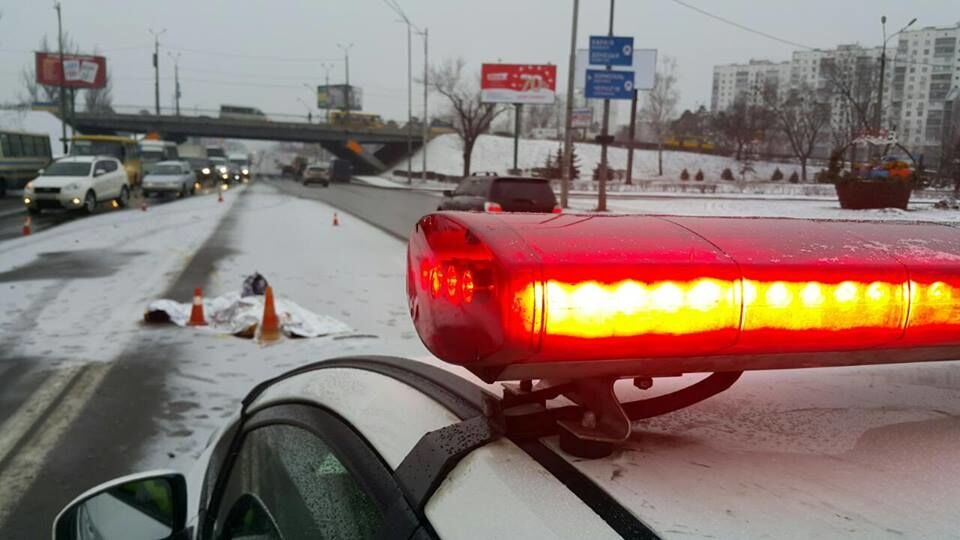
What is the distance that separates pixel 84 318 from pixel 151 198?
1103 inches

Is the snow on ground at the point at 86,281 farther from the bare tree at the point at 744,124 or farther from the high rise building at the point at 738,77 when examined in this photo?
the high rise building at the point at 738,77

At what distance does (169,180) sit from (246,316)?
2773 centimetres

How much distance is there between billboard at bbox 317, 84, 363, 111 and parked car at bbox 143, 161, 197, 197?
7375 cm

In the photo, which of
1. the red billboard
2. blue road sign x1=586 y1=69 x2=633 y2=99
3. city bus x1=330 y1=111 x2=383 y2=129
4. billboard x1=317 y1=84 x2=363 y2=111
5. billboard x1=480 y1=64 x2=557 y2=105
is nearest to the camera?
blue road sign x1=586 y1=69 x2=633 y2=99

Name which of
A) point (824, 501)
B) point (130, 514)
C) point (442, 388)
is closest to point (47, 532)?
point (130, 514)

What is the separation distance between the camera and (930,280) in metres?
1.13

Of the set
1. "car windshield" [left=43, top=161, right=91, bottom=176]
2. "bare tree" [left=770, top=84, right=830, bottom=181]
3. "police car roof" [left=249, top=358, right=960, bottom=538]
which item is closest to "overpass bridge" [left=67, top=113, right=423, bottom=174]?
"bare tree" [left=770, top=84, right=830, bottom=181]

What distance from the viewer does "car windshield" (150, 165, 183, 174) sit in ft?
112

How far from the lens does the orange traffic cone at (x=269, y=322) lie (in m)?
7.72

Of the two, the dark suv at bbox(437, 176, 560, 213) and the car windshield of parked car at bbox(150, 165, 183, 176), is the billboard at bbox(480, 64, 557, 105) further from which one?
the dark suv at bbox(437, 176, 560, 213)

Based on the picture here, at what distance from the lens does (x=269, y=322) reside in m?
7.77

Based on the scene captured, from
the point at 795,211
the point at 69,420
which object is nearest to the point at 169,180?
the point at 795,211

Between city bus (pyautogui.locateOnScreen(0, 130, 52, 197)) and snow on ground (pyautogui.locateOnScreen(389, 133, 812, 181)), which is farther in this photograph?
snow on ground (pyautogui.locateOnScreen(389, 133, 812, 181))

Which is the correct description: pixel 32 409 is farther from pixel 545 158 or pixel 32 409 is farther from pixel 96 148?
pixel 545 158
